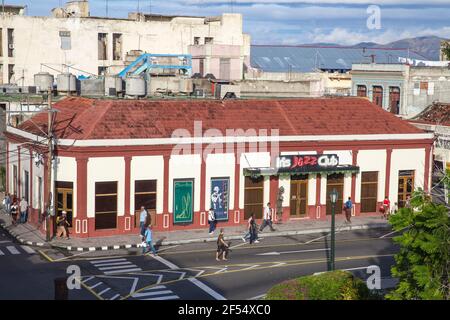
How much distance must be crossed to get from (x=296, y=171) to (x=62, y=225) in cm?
1199

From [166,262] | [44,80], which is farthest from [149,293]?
[44,80]

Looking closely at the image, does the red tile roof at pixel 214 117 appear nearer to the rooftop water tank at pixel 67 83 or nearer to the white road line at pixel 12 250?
the rooftop water tank at pixel 67 83

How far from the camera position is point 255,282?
92.4 feet

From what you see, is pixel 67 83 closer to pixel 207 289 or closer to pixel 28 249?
pixel 28 249

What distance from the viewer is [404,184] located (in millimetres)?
43000

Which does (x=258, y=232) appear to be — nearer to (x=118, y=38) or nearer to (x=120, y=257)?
(x=120, y=257)

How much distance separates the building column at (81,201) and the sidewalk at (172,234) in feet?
1.92

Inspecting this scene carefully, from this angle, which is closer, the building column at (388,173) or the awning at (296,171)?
the awning at (296,171)

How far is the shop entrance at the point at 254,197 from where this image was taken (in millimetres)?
A: 39531

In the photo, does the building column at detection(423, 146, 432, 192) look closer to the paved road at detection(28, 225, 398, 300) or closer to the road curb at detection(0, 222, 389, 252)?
the road curb at detection(0, 222, 389, 252)

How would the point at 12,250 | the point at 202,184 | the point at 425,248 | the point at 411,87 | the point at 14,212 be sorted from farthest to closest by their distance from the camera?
the point at 411,87 → the point at 14,212 → the point at 202,184 → the point at 12,250 → the point at 425,248

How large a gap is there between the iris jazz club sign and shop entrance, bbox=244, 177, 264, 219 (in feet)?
4.41

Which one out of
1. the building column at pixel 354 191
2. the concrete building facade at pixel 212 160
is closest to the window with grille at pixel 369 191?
the concrete building facade at pixel 212 160
